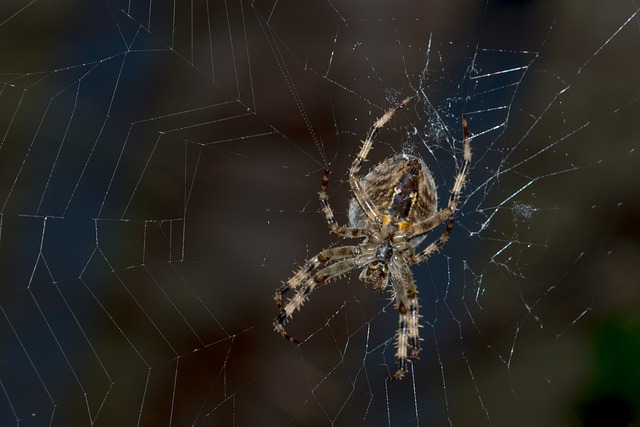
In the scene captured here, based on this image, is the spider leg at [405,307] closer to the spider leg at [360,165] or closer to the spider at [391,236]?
the spider at [391,236]

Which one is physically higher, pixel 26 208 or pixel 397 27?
pixel 397 27

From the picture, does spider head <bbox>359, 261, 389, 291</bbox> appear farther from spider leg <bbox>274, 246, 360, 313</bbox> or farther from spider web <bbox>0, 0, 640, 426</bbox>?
spider web <bbox>0, 0, 640, 426</bbox>

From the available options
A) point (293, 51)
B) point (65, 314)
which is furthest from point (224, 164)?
point (65, 314)

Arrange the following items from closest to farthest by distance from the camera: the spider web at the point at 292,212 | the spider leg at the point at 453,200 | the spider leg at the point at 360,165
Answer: the spider leg at the point at 360,165
the spider leg at the point at 453,200
the spider web at the point at 292,212

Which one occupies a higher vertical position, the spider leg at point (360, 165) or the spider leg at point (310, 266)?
the spider leg at point (360, 165)

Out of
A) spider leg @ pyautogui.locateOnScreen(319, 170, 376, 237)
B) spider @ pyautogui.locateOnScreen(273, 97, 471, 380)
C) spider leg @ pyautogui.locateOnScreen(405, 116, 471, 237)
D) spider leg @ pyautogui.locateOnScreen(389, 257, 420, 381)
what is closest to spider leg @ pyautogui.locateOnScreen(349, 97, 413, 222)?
spider @ pyautogui.locateOnScreen(273, 97, 471, 380)

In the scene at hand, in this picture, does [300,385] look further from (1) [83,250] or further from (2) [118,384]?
(1) [83,250]

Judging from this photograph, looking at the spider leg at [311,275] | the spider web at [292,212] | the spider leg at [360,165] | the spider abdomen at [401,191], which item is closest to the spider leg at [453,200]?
the spider abdomen at [401,191]
